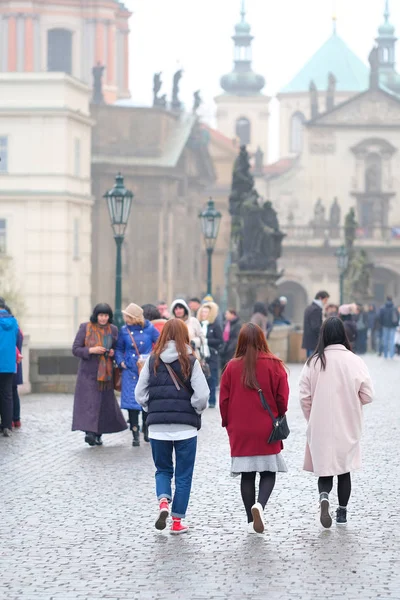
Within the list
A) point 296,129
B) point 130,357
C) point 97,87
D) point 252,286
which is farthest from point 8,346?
point 296,129

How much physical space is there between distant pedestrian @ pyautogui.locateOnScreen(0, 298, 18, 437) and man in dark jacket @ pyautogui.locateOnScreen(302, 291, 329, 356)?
606 centimetres

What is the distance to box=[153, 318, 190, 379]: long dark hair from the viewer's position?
381 inches

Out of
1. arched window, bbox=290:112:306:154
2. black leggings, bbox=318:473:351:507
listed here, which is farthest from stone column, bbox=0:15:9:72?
black leggings, bbox=318:473:351:507

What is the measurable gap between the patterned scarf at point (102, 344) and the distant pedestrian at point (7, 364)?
4.07 ft

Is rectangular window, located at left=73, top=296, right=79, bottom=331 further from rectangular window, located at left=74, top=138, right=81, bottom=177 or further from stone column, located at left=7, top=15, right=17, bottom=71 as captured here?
stone column, located at left=7, top=15, right=17, bottom=71

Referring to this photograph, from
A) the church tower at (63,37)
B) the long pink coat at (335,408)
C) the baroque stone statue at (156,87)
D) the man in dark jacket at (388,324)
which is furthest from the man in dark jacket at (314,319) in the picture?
the church tower at (63,37)

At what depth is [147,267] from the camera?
62000 millimetres

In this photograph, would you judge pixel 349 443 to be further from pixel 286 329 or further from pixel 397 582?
pixel 286 329

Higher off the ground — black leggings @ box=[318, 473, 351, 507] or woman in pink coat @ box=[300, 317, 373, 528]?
woman in pink coat @ box=[300, 317, 373, 528]

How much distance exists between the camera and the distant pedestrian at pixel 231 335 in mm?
21089

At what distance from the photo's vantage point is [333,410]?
9.75m

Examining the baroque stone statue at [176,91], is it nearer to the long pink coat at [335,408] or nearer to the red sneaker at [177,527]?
the long pink coat at [335,408]

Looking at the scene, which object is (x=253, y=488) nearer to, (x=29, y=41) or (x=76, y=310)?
(x=76, y=310)

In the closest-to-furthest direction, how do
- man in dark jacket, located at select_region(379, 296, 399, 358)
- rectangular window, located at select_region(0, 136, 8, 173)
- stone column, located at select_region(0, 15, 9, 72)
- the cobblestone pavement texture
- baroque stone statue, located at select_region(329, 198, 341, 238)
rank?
the cobblestone pavement texture → man in dark jacket, located at select_region(379, 296, 399, 358) → rectangular window, located at select_region(0, 136, 8, 173) → stone column, located at select_region(0, 15, 9, 72) → baroque stone statue, located at select_region(329, 198, 341, 238)
